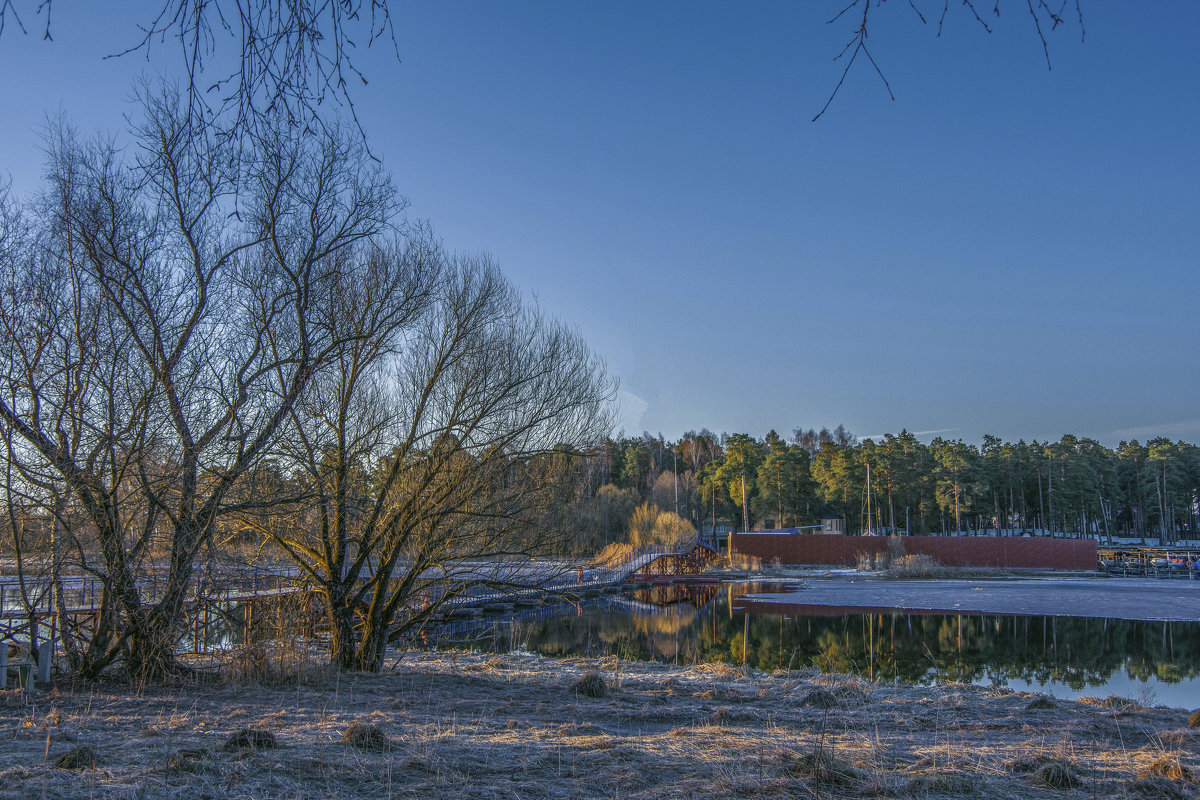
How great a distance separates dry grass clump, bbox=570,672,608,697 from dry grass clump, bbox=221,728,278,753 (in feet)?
16.2

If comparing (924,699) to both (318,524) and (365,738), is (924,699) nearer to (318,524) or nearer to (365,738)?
(365,738)

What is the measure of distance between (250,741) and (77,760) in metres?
0.87

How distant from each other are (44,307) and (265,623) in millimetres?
4372

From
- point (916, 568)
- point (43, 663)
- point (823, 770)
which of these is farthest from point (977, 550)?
point (43, 663)

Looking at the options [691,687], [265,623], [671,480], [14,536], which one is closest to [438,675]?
[265,623]

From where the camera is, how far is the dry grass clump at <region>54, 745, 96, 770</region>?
3.86 m

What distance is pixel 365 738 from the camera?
4.81 meters

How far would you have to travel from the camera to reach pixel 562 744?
522 cm

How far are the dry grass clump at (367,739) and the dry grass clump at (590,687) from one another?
4.45 metres

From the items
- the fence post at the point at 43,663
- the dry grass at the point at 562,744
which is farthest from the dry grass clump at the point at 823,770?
the fence post at the point at 43,663

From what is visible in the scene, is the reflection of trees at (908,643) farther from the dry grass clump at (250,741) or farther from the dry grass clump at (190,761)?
the dry grass clump at (190,761)

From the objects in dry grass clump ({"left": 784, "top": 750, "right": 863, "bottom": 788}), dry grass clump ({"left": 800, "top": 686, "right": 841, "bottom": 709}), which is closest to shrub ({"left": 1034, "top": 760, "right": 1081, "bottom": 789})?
dry grass clump ({"left": 784, "top": 750, "right": 863, "bottom": 788})

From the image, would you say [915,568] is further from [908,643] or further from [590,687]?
[590,687]

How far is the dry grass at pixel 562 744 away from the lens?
12.6 ft
